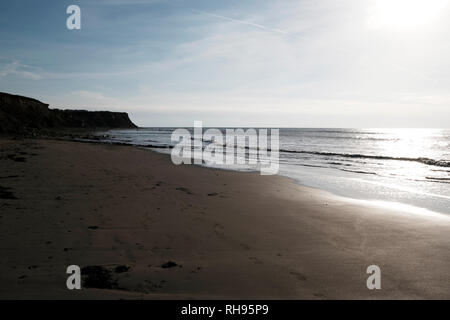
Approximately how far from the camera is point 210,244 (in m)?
6.07

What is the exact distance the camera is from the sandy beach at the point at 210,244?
436 centimetres

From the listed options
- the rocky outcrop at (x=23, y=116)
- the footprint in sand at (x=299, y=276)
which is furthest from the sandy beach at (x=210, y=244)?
the rocky outcrop at (x=23, y=116)

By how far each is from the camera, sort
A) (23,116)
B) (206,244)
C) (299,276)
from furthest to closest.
Result: 1. (23,116)
2. (206,244)
3. (299,276)

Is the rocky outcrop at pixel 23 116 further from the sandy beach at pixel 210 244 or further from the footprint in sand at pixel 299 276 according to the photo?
the footprint in sand at pixel 299 276

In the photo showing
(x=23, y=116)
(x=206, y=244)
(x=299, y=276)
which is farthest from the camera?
(x=23, y=116)

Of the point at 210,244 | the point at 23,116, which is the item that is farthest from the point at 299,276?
the point at 23,116

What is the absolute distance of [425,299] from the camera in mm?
4160

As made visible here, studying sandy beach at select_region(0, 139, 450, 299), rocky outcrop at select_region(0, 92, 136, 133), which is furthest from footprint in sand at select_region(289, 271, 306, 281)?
rocky outcrop at select_region(0, 92, 136, 133)

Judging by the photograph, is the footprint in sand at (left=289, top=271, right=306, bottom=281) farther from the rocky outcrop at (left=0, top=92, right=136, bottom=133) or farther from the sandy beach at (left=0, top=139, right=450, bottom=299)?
the rocky outcrop at (left=0, top=92, right=136, bottom=133)

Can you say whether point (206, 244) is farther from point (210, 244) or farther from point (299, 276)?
point (299, 276)

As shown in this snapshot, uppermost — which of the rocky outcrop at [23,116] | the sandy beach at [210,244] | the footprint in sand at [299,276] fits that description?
the rocky outcrop at [23,116]

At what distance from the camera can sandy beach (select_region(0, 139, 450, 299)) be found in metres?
4.36
